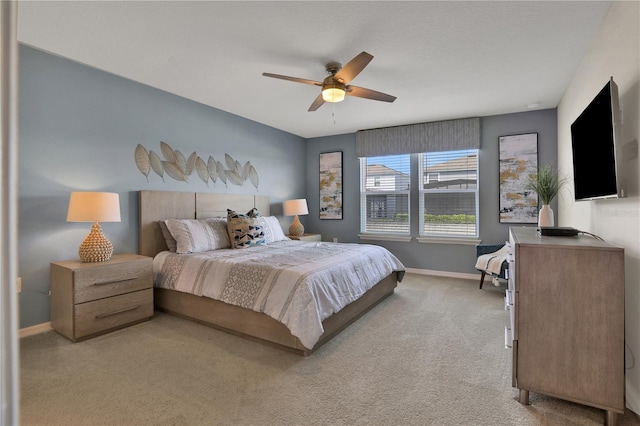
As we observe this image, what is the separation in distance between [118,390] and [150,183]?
7.53 feet

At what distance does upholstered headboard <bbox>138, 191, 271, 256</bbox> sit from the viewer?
3461 mm

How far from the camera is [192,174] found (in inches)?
159

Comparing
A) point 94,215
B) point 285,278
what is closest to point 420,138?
point 285,278

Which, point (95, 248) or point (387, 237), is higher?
point (95, 248)

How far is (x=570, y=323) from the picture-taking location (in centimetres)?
166

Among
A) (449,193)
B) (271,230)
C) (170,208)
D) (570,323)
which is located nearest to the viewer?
(570,323)

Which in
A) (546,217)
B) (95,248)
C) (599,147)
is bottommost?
(95,248)

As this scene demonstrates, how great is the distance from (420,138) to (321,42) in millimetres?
2922

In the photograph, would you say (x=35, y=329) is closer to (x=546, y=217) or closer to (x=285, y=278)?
(x=285, y=278)

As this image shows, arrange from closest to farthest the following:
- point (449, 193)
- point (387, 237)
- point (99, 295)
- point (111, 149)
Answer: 1. point (99, 295)
2. point (111, 149)
3. point (449, 193)
4. point (387, 237)

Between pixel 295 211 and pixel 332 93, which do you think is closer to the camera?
pixel 332 93

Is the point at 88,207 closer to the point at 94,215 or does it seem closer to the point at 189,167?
the point at 94,215

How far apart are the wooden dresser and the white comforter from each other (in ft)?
4.23

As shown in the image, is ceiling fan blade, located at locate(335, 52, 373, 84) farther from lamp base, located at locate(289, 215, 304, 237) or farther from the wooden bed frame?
lamp base, located at locate(289, 215, 304, 237)
